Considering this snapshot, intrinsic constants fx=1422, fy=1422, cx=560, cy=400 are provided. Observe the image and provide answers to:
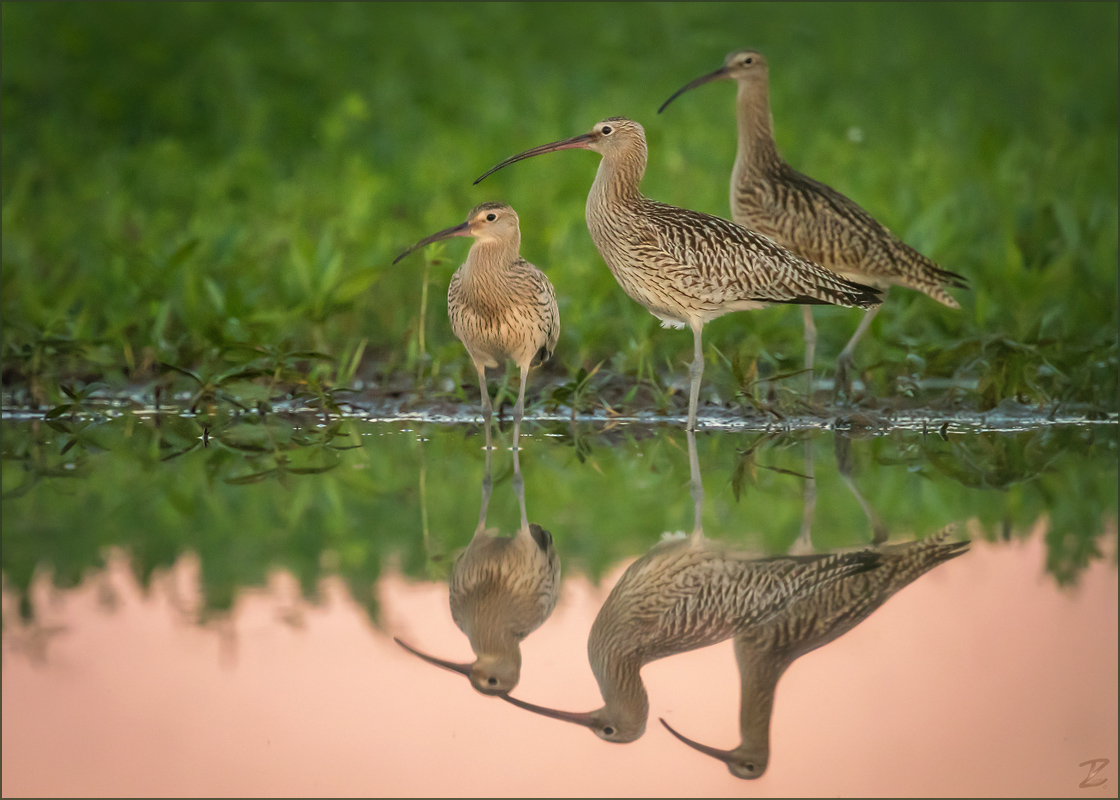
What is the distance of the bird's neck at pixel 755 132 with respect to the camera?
6.80m

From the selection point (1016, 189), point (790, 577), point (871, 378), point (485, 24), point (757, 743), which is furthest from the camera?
point (485, 24)

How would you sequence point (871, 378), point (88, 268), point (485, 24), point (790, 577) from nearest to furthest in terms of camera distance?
point (790, 577), point (871, 378), point (88, 268), point (485, 24)

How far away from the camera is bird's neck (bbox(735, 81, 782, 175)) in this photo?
6797mm

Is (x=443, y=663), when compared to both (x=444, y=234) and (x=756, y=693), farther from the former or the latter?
(x=444, y=234)

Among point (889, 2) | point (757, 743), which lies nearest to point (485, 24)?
point (889, 2)

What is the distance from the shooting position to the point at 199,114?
11.0 m

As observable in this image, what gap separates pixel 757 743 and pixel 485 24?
34.9ft

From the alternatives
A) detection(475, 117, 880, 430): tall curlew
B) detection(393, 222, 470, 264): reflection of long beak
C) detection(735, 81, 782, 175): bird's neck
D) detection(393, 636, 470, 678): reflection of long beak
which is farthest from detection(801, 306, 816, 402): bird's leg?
→ detection(393, 636, 470, 678): reflection of long beak

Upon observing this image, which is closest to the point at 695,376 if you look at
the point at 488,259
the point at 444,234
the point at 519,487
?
the point at 488,259

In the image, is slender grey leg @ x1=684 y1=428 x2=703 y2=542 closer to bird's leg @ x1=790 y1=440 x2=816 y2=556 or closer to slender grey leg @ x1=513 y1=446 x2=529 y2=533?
bird's leg @ x1=790 y1=440 x2=816 y2=556

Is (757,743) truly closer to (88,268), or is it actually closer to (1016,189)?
(88,268)

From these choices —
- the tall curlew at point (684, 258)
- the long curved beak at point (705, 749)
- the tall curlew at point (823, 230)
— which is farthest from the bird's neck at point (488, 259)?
the long curved beak at point (705, 749)

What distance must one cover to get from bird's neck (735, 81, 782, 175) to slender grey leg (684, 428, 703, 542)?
70.6 inches

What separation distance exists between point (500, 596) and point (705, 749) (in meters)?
0.90
